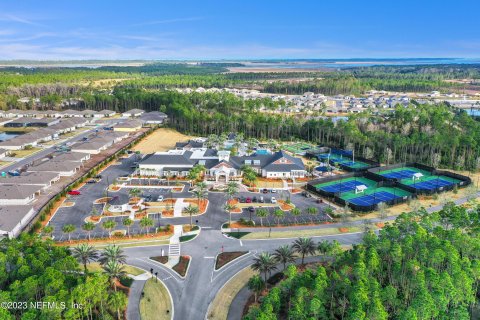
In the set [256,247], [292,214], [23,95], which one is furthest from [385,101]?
[23,95]

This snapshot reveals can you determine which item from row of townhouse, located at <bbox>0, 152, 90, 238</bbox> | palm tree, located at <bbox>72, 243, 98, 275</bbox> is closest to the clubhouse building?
row of townhouse, located at <bbox>0, 152, 90, 238</bbox>

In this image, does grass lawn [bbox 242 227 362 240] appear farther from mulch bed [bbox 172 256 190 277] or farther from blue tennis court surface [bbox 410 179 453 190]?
blue tennis court surface [bbox 410 179 453 190]

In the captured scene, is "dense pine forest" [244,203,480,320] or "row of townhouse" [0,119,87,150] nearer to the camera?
"dense pine forest" [244,203,480,320]

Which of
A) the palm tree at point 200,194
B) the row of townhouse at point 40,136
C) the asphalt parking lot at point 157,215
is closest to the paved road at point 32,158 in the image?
the row of townhouse at point 40,136

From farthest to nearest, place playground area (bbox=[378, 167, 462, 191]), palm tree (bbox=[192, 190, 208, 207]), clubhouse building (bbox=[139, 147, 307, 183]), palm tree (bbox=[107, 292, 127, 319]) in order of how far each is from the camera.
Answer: clubhouse building (bbox=[139, 147, 307, 183])
playground area (bbox=[378, 167, 462, 191])
palm tree (bbox=[192, 190, 208, 207])
palm tree (bbox=[107, 292, 127, 319])

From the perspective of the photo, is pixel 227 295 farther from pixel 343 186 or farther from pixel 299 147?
pixel 299 147

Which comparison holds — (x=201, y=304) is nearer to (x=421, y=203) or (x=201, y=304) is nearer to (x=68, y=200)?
(x=68, y=200)

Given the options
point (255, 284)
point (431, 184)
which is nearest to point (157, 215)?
point (255, 284)
